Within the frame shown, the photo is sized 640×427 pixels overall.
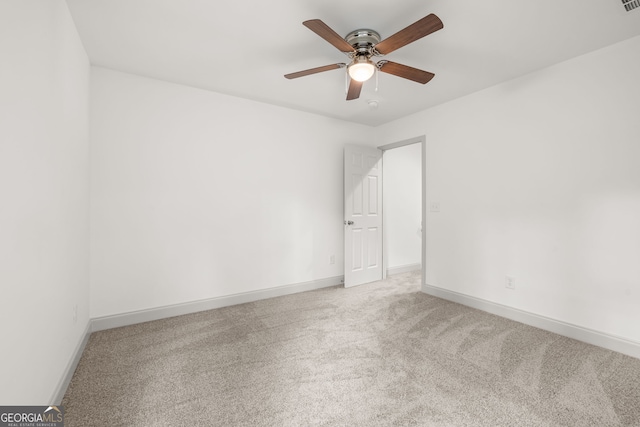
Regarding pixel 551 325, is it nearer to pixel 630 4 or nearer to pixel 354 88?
pixel 630 4

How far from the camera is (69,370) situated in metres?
1.91

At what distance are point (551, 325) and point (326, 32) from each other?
10.8 ft

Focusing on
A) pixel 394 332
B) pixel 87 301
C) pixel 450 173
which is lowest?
pixel 394 332

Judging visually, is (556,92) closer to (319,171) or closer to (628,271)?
(628,271)

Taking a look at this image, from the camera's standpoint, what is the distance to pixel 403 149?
5262 mm

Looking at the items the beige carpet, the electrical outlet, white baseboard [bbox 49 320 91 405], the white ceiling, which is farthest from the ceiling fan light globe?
white baseboard [bbox 49 320 91 405]

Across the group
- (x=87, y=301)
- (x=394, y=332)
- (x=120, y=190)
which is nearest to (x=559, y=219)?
(x=394, y=332)

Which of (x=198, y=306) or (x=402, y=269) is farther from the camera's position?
(x=402, y=269)

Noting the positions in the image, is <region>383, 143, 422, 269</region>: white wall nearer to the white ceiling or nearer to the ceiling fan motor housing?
the white ceiling

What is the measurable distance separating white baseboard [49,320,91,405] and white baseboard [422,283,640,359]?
12.3 ft

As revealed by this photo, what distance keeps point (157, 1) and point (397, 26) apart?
1703 millimetres

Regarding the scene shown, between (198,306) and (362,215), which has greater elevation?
(362,215)

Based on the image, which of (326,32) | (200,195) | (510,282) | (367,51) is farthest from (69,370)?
(510,282)

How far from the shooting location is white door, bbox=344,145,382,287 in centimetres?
423
